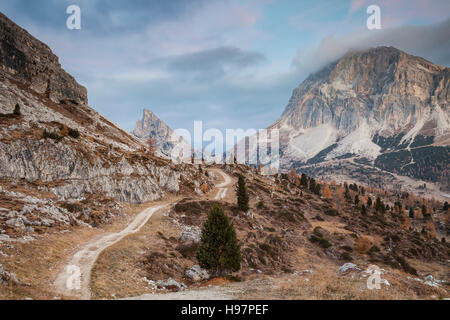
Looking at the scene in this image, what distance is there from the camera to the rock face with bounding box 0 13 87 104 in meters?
76.8

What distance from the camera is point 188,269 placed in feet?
96.1

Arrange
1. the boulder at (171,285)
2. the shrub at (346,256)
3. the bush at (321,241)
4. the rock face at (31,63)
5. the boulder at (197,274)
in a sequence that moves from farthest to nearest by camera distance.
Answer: the rock face at (31,63)
the bush at (321,241)
the shrub at (346,256)
the boulder at (197,274)
the boulder at (171,285)

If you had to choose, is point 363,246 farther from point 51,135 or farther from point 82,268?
point 51,135

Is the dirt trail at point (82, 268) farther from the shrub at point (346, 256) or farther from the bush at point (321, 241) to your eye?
the shrub at point (346, 256)

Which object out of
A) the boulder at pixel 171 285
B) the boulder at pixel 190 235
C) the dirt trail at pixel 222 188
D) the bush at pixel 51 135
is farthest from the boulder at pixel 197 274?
the dirt trail at pixel 222 188

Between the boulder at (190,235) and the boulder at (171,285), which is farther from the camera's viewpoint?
the boulder at (190,235)

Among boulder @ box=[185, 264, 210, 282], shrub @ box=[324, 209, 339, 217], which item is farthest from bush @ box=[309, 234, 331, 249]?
boulder @ box=[185, 264, 210, 282]

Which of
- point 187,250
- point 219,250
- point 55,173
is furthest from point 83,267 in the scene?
point 55,173

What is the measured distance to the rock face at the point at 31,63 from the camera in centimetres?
7681

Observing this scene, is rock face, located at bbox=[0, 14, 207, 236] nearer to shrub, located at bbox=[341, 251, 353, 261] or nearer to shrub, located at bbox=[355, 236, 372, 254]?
shrub, located at bbox=[341, 251, 353, 261]

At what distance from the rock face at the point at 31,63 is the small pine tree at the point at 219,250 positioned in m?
91.3

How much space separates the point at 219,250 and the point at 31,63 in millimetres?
102835

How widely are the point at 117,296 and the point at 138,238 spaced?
50.4 feet
